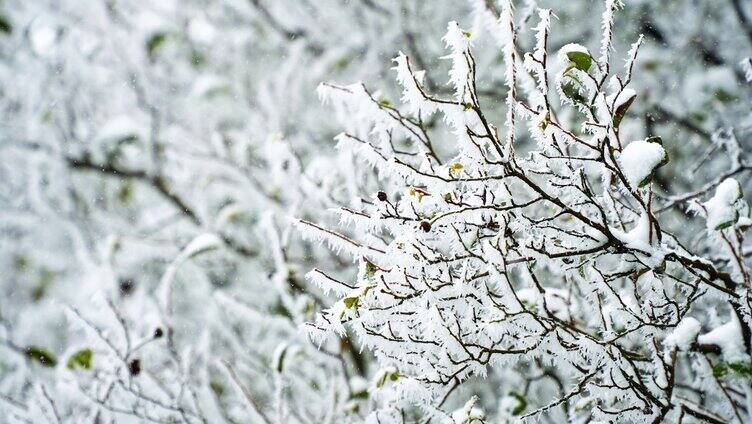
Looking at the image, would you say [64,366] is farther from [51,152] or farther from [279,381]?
[51,152]

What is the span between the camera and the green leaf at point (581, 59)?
3.43 feet

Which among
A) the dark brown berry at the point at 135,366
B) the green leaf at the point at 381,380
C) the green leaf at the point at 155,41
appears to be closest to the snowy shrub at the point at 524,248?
the green leaf at the point at 381,380

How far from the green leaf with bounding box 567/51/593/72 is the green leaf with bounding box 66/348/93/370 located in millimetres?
1882

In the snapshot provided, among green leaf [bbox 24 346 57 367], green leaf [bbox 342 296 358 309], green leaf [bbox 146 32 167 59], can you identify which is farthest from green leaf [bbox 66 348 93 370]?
green leaf [bbox 146 32 167 59]

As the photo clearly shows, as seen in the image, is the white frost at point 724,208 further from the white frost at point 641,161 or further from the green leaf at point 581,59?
the green leaf at point 581,59

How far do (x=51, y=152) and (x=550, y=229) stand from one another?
12.2ft

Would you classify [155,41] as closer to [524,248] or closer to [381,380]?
[381,380]

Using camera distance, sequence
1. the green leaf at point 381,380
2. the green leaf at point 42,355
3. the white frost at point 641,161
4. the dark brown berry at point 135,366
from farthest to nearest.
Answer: the green leaf at point 42,355, the dark brown berry at point 135,366, the green leaf at point 381,380, the white frost at point 641,161

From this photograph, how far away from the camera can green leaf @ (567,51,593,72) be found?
3.43 ft

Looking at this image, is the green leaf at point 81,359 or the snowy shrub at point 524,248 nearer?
the snowy shrub at point 524,248

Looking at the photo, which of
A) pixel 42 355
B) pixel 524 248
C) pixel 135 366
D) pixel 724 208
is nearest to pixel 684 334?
pixel 724 208

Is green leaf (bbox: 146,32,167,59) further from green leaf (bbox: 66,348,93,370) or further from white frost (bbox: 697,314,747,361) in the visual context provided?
white frost (bbox: 697,314,747,361)

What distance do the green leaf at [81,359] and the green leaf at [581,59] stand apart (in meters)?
1.88

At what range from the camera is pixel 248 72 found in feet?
14.1
